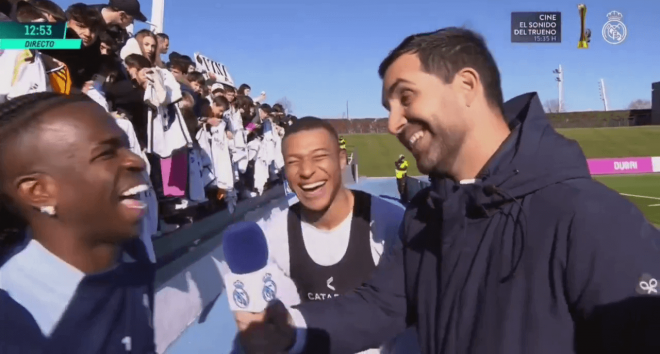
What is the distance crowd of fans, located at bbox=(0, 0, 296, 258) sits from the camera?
3584 millimetres

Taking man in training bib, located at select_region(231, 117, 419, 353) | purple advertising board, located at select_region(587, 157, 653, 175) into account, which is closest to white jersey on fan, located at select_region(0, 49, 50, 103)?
man in training bib, located at select_region(231, 117, 419, 353)

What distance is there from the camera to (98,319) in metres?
1.40

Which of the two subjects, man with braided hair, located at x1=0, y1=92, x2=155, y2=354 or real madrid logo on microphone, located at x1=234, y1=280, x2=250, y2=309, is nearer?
man with braided hair, located at x1=0, y1=92, x2=155, y2=354

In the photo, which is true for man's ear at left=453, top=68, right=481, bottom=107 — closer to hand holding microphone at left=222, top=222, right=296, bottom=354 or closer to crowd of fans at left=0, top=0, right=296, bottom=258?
hand holding microphone at left=222, top=222, right=296, bottom=354

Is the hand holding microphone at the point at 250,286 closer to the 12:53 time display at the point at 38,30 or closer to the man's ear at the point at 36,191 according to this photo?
the man's ear at the point at 36,191

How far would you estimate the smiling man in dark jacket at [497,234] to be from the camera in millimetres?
1141

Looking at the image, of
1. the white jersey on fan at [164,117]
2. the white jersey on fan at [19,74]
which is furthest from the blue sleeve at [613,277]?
the white jersey on fan at [164,117]

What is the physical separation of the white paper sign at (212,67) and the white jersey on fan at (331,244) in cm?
910

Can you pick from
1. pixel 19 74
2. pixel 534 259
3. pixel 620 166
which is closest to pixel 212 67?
pixel 19 74

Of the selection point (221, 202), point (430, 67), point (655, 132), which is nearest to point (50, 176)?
point (430, 67)

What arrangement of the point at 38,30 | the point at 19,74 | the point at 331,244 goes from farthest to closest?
the point at 38,30 < the point at 19,74 < the point at 331,244

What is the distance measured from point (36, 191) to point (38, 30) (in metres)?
2.72

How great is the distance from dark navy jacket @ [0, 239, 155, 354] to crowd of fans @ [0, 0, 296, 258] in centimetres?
40

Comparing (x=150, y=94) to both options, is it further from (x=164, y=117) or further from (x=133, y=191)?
(x=133, y=191)
